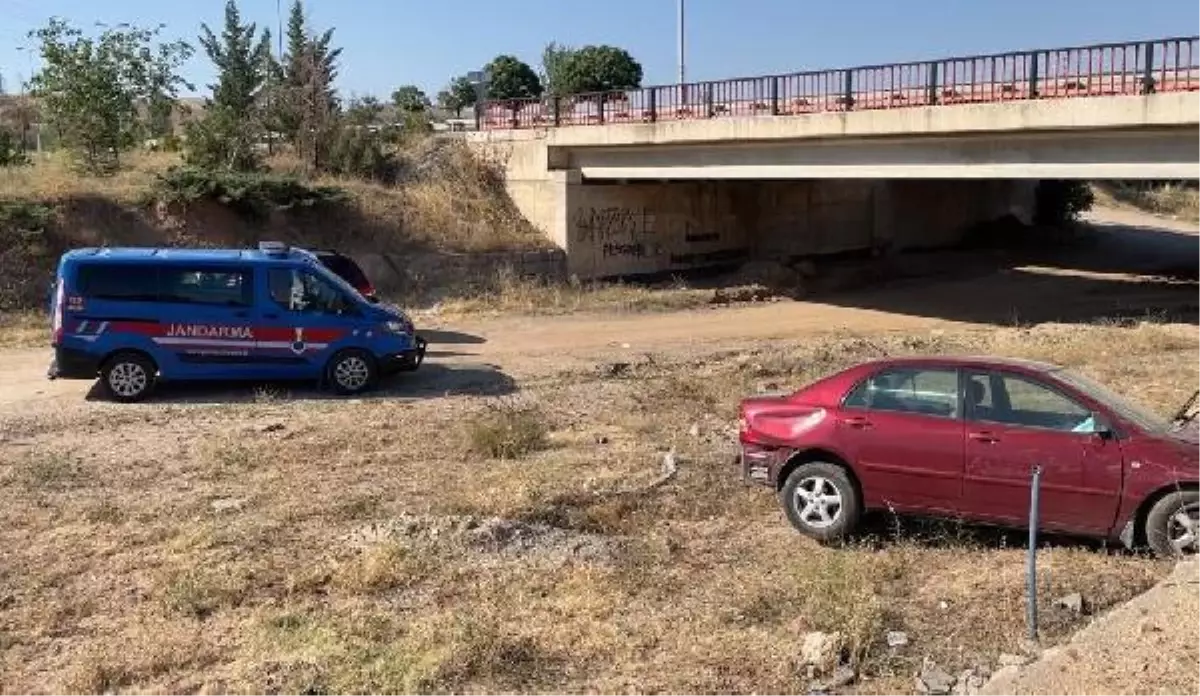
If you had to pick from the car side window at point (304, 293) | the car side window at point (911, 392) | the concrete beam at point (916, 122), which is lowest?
the car side window at point (911, 392)

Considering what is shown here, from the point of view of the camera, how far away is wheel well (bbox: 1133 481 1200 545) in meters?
7.97

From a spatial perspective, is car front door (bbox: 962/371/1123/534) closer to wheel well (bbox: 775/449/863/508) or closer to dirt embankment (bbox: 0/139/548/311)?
wheel well (bbox: 775/449/863/508)

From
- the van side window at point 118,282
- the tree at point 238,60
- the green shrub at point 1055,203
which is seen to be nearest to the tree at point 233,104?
the tree at point 238,60

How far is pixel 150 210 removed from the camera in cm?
2773

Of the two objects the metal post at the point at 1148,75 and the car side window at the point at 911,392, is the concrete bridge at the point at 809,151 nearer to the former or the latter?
the metal post at the point at 1148,75

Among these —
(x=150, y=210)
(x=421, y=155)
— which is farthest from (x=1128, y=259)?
(x=150, y=210)

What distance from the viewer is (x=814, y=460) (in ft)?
30.1

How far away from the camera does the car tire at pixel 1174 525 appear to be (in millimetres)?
7980

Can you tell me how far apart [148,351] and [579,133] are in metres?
18.1

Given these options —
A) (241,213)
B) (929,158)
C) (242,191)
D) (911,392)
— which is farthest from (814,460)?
(241,213)

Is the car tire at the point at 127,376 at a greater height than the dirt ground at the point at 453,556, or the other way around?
the car tire at the point at 127,376

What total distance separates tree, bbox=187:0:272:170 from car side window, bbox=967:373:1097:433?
85.4ft

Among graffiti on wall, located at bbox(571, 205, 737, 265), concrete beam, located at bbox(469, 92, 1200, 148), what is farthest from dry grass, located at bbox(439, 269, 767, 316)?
concrete beam, located at bbox(469, 92, 1200, 148)

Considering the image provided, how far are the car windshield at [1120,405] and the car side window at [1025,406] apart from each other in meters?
0.19
